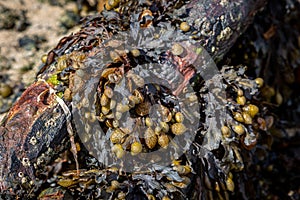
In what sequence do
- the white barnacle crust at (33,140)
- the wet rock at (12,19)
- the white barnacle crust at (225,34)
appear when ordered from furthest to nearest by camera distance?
the wet rock at (12,19), the white barnacle crust at (225,34), the white barnacle crust at (33,140)

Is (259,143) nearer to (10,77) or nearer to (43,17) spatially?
(10,77)

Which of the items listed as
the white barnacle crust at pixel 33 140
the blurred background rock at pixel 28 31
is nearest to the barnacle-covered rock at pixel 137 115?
the white barnacle crust at pixel 33 140

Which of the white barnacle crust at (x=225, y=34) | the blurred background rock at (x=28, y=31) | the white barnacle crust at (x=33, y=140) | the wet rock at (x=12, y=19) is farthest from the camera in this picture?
the wet rock at (x=12, y=19)

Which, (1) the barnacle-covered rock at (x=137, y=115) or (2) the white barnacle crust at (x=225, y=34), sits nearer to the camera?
(1) the barnacle-covered rock at (x=137, y=115)

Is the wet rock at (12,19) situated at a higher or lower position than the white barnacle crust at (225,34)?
higher

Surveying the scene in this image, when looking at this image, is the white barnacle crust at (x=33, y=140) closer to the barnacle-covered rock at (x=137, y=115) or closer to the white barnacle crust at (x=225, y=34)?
the barnacle-covered rock at (x=137, y=115)

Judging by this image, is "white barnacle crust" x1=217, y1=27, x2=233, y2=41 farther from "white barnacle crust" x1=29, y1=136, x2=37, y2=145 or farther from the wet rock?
the wet rock

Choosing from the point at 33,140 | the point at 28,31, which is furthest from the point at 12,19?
the point at 33,140

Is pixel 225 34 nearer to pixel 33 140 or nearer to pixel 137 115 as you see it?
pixel 137 115

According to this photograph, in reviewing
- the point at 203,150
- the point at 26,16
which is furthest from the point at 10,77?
the point at 203,150
